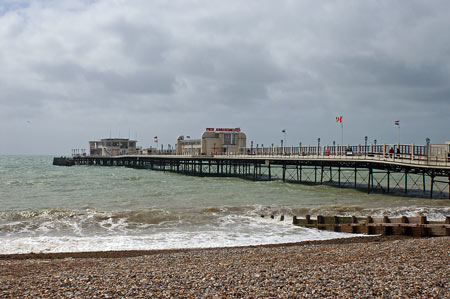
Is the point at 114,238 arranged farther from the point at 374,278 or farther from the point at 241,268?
the point at 374,278

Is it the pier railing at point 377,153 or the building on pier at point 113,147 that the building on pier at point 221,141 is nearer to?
the pier railing at point 377,153

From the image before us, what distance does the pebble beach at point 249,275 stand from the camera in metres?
6.89

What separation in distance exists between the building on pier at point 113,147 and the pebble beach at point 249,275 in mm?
91971

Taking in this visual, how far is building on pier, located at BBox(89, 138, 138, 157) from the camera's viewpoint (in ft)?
335

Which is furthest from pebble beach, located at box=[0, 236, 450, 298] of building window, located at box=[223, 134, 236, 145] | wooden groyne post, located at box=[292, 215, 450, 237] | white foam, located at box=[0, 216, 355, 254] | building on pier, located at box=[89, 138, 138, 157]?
building on pier, located at box=[89, 138, 138, 157]

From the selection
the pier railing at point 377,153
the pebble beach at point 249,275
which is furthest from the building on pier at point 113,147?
the pebble beach at point 249,275

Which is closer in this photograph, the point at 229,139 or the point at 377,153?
the point at 377,153

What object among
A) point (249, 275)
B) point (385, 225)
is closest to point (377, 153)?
point (385, 225)

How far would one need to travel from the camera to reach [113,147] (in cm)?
10312

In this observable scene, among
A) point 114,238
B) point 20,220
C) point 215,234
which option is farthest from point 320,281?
point 20,220

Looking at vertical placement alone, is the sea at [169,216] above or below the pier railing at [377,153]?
below

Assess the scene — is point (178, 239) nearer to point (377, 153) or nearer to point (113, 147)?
point (377, 153)

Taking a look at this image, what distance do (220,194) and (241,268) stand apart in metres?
20.9

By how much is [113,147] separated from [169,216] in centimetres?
8773
